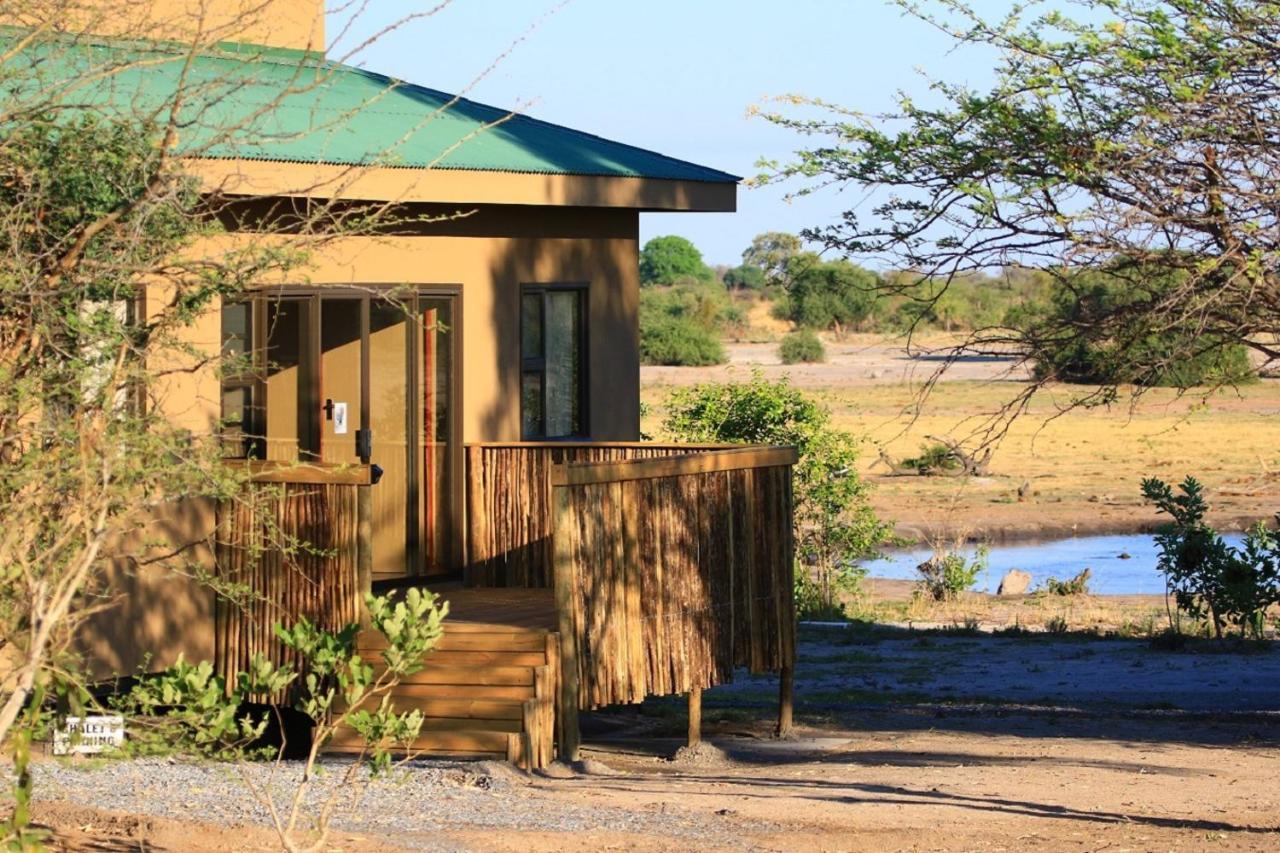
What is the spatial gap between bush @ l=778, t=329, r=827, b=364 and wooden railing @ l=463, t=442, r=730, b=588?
46136mm

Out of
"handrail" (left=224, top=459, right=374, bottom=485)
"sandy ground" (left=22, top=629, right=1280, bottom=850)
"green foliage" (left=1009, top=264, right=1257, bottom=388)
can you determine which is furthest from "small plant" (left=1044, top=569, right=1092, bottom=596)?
"handrail" (left=224, top=459, right=374, bottom=485)

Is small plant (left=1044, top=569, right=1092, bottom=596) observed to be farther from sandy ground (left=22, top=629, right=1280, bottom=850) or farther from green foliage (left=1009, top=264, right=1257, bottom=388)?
green foliage (left=1009, top=264, right=1257, bottom=388)

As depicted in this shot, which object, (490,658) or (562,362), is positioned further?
(562,362)

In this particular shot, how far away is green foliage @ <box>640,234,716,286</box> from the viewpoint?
332 ft

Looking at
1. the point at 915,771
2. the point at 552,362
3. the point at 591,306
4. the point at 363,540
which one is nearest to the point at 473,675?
the point at 363,540

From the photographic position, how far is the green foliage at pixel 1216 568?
15523mm

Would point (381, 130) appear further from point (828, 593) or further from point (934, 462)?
point (934, 462)

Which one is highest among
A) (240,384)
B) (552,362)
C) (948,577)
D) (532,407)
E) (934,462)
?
(552,362)

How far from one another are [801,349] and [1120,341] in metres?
49.1

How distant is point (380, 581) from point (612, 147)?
12.8ft

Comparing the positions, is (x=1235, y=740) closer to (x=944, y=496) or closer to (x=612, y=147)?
(x=612, y=147)

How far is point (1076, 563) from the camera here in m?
25.2

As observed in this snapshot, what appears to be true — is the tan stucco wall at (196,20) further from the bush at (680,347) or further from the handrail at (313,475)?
the bush at (680,347)

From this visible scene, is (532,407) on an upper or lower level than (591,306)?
lower
